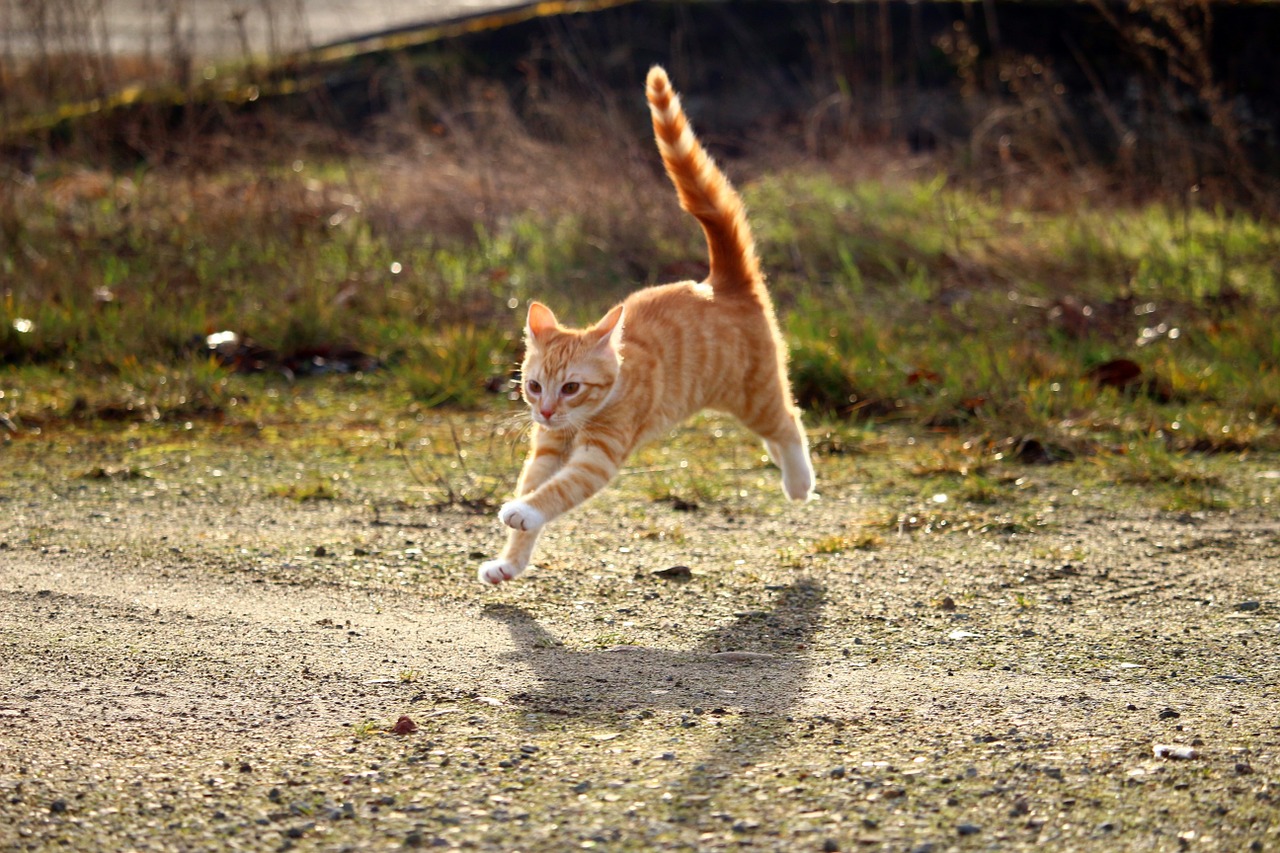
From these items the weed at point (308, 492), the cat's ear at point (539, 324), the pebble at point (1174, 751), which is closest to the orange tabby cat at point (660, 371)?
the cat's ear at point (539, 324)

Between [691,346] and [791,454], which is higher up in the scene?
[691,346]

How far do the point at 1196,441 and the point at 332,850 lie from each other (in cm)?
390

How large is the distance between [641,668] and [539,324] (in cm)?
127

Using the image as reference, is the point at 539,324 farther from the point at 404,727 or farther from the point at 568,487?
the point at 404,727

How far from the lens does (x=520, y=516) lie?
3520 mm

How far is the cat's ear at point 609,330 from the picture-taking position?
12.6ft

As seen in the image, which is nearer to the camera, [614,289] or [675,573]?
[675,573]

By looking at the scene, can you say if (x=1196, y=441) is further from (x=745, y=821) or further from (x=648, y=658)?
(x=745, y=821)

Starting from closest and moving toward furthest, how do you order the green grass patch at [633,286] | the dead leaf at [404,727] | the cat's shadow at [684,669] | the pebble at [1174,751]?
the pebble at [1174,751]
the dead leaf at [404,727]
the cat's shadow at [684,669]
the green grass patch at [633,286]

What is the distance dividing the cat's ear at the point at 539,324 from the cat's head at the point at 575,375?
86 millimetres

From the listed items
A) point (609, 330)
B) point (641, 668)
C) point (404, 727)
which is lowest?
point (641, 668)

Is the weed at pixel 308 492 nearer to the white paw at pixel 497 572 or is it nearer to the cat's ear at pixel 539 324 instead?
the cat's ear at pixel 539 324

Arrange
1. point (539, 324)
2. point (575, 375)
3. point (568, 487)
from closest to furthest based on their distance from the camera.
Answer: point (568, 487) → point (575, 375) → point (539, 324)

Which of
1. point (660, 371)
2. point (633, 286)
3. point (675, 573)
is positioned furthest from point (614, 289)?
point (675, 573)
